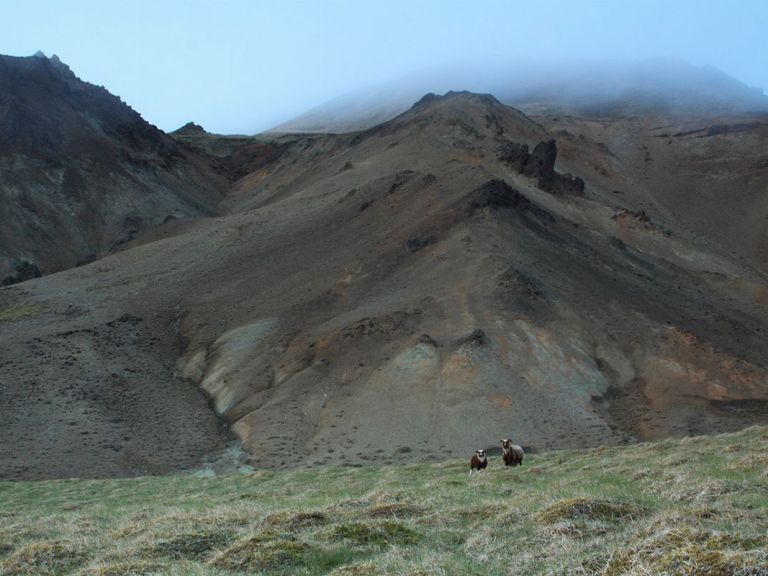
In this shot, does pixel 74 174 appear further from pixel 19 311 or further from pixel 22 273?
pixel 19 311

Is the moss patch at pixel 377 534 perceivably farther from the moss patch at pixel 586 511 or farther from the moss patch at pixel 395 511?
Result: the moss patch at pixel 395 511

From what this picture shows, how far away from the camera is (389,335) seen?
157 feet

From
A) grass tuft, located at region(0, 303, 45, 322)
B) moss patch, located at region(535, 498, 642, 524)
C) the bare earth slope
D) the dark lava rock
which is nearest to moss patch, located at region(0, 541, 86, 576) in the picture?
moss patch, located at region(535, 498, 642, 524)

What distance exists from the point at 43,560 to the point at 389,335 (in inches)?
1486

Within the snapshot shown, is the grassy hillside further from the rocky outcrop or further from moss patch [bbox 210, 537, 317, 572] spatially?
the rocky outcrop

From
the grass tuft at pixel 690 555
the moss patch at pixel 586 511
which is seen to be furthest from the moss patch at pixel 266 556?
the grass tuft at pixel 690 555

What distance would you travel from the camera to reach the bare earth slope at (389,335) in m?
41.1

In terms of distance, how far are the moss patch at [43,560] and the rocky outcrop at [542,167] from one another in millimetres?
71327

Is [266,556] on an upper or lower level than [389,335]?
upper

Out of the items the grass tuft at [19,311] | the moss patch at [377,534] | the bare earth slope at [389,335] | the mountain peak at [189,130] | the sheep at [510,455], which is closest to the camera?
the moss patch at [377,534]

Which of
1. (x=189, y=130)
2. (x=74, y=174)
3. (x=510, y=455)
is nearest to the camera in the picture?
(x=510, y=455)

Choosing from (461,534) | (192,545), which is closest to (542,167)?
(461,534)

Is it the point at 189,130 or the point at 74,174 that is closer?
the point at 74,174

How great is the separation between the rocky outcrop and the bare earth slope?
2575mm
